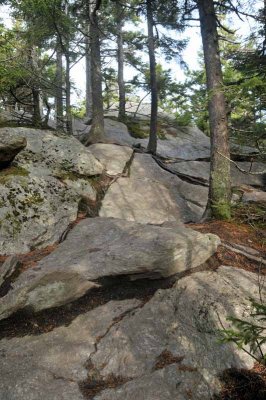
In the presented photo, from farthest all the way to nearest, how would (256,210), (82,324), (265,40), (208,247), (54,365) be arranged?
(265,40) → (256,210) → (208,247) → (82,324) → (54,365)

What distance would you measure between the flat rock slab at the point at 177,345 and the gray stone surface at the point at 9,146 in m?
5.33

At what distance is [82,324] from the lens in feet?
15.9

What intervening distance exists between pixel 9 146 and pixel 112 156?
4565 mm

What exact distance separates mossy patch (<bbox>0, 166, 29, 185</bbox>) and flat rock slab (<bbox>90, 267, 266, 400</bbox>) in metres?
4.94

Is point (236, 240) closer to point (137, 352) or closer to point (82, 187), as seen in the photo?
point (137, 352)

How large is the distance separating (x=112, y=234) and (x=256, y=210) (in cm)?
437

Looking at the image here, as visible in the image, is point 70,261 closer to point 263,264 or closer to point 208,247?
point 208,247

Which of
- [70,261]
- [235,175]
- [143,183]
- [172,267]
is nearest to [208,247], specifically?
[172,267]

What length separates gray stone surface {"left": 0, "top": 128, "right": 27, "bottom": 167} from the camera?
8.18 m

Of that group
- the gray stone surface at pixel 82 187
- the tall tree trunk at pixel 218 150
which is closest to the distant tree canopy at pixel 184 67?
the tall tree trunk at pixel 218 150

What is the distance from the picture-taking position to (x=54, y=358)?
429 cm

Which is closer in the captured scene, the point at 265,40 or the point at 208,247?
the point at 208,247

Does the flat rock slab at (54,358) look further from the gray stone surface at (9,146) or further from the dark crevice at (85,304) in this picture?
the gray stone surface at (9,146)

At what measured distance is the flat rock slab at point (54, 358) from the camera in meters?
3.84
